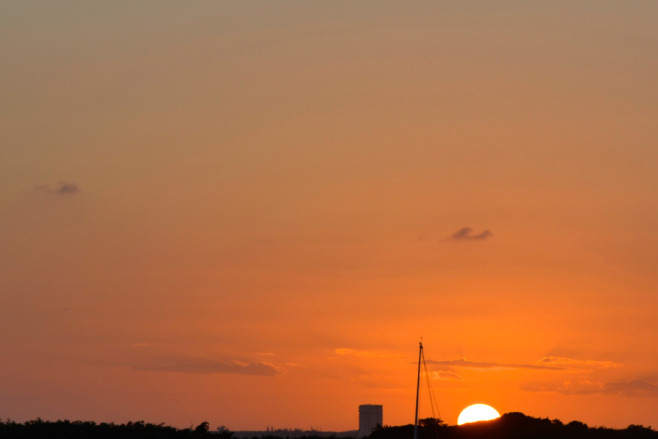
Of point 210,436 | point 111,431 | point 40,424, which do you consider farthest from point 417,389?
point 40,424

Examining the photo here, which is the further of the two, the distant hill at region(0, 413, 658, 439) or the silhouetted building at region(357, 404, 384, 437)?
the silhouetted building at region(357, 404, 384, 437)

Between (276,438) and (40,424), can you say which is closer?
(276,438)

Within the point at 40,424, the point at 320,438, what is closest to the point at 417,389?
the point at 320,438

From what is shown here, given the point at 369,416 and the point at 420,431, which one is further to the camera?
the point at 369,416

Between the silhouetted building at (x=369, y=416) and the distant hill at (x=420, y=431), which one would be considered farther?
the silhouetted building at (x=369, y=416)

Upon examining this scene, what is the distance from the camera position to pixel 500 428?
142 metres

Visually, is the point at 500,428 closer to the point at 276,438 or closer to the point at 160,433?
the point at 276,438

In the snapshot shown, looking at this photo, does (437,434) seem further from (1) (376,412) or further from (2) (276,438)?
(1) (376,412)

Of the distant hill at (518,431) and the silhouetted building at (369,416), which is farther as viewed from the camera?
the silhouetted building at (369,416)

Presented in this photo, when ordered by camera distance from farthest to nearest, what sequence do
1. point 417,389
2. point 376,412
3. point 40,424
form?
point 376,412
point 40,424
point 417,389

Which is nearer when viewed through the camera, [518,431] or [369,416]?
[518,431]

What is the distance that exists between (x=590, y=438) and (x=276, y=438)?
4160 centimetres

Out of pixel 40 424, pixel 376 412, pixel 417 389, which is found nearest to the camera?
pixel 417 389

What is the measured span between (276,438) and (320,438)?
7.77m
